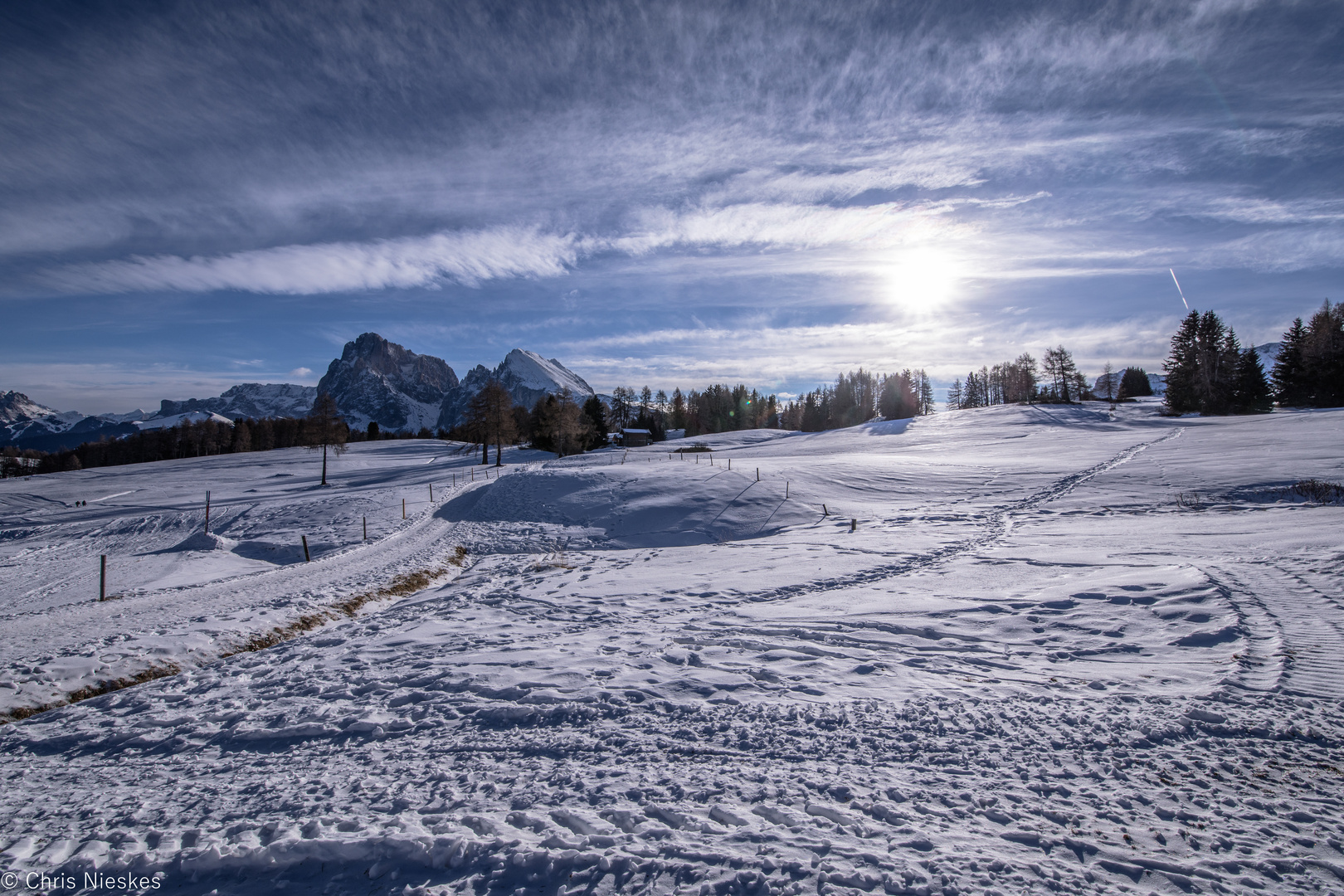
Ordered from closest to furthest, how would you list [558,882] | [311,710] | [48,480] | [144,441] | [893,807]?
[558,882]
[893,807]
[311,710]
[48,480]
[144,441]

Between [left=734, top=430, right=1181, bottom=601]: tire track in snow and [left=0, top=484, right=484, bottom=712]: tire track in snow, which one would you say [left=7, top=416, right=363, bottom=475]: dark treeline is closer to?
[left=0, top=484, right=484, bottom=712]: tire track in snow

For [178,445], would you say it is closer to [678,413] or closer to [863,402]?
[678,413]

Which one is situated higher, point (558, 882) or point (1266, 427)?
point (1266, 427)

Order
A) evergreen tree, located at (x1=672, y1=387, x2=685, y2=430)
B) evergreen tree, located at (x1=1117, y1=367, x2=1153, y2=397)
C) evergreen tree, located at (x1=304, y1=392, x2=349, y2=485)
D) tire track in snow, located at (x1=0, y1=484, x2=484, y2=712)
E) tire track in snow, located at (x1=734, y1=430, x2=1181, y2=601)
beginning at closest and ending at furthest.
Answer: tire track in snow, located at (x1=0, y1=484, x2=484, y2=712), tire track in snow, located at (x1=734, y1=430, x2=1181, y2=601), evergreen tree, located at (x1=304, y1=392, x2=349, y2=485), evergreen tree, located at (x1=1117, y1=367, x2=1153, y2=397), evergreen tree, located at (x1=672, y1=387, x2=685, y2=430)

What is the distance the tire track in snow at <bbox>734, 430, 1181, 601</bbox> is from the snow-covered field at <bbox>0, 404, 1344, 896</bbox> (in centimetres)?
16

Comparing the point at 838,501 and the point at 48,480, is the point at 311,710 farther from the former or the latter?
the point at 48,480

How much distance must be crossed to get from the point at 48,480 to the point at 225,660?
7294 centimetres

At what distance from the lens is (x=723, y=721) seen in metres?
6.37

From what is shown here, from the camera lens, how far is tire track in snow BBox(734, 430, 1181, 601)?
13.1m

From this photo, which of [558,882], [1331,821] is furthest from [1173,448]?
[558,882]

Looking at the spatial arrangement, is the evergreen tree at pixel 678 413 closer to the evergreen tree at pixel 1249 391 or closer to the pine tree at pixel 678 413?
the pine tree at pixel 678 413

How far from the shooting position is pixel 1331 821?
4.30m

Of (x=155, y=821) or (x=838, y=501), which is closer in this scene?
(x=155, y=821)

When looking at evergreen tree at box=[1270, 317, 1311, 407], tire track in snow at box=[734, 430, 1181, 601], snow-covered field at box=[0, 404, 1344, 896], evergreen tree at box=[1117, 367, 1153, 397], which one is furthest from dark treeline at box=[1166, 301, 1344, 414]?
snow-covered field at box=[0, 404, 1344, 896]
